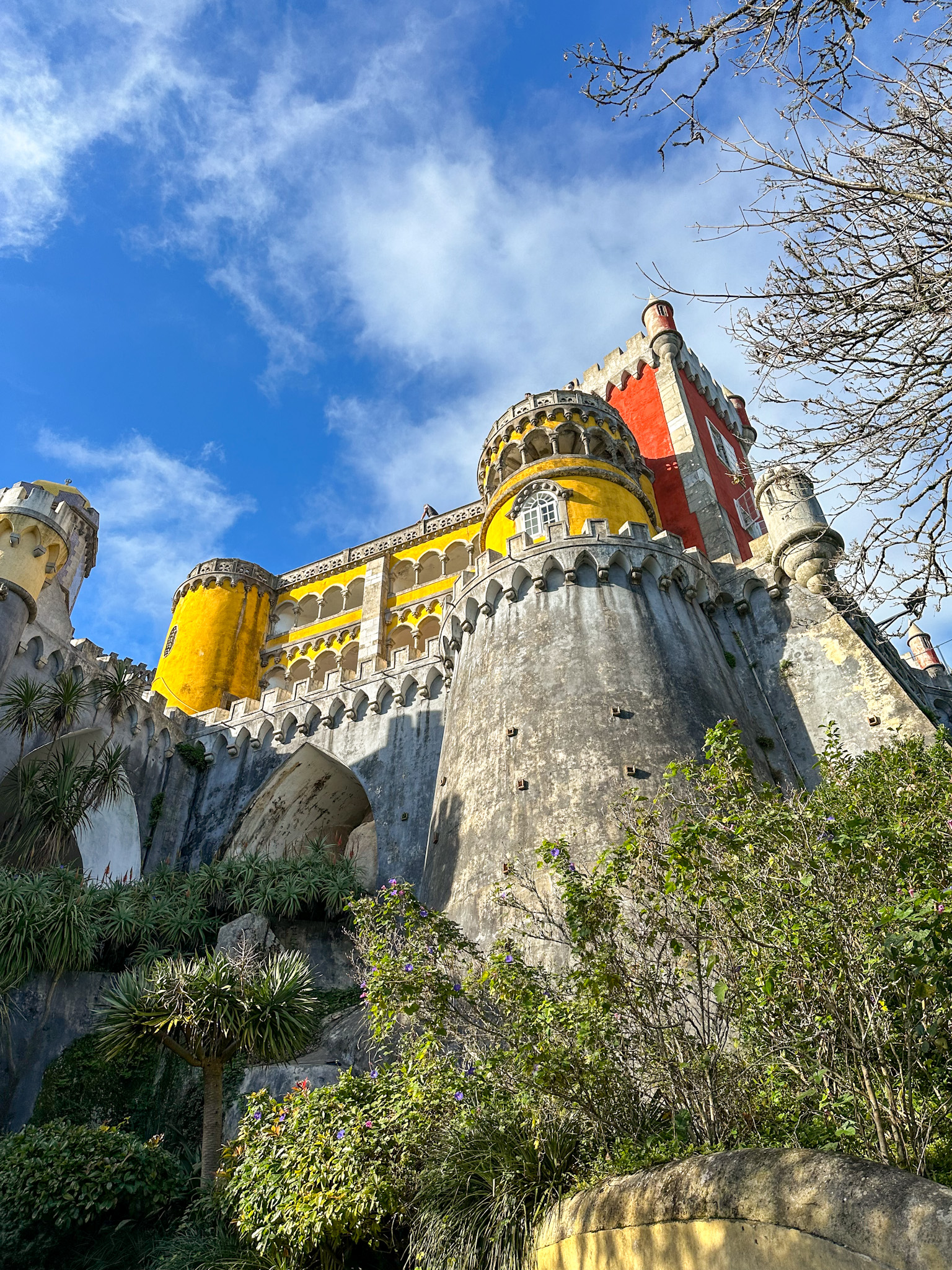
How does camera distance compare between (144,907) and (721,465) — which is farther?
(721,465)

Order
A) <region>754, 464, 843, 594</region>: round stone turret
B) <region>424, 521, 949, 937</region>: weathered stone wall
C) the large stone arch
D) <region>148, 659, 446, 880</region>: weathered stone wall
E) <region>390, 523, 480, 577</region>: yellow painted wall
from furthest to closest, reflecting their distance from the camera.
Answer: <region>390, 523, 480, 577</region>: yellow painted wall < the large stone arch < <region>148, 659, 446, 880</region>: weathered stone wall < <region>754, 464, 843, 594</region>: round stone turret < <region>424, 521, 949, 937</region>: weathered stone wall

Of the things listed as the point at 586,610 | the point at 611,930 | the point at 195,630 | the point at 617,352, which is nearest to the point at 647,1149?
the point at 611,930

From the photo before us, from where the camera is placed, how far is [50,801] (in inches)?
738

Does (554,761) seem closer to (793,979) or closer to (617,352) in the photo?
(793,979)

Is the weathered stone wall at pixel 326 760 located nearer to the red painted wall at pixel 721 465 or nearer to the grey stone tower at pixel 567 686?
the grey stone tower at pixel 567 686

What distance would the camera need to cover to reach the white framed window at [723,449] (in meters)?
28.4

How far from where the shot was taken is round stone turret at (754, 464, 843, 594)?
17859 millimetres

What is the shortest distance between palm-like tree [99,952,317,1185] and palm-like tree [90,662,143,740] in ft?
42.4

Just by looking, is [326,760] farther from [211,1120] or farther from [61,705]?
[211,1120]

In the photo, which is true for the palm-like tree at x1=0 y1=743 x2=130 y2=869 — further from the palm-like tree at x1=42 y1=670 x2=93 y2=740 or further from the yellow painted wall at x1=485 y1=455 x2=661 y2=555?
the yellow painted wall at x1=485 y1=455 x2=661 y2=555

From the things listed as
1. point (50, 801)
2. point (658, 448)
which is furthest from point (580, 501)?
point (50, 801)

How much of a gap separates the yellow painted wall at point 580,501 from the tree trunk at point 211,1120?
43.4ft

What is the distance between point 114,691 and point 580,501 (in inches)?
532

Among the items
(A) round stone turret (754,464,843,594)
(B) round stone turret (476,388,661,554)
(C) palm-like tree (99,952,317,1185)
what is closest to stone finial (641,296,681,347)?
(B) round stone turret (476,388,661,554)
